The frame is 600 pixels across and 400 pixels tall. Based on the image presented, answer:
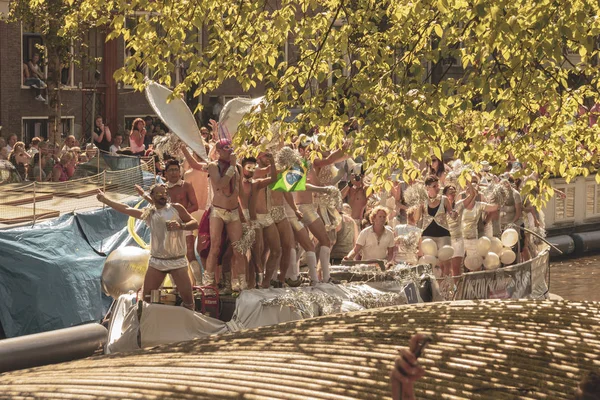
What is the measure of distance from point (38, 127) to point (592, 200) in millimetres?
13735

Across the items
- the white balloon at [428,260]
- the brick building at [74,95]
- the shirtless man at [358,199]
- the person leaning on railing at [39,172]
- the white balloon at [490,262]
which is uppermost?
the brick building at [74,95]

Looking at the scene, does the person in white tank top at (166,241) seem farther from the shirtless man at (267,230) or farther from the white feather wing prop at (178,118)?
the white feather wing prop at (178,118)

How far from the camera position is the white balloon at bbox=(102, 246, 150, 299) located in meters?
13.1

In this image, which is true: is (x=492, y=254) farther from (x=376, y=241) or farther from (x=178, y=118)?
(x=178, y=118)

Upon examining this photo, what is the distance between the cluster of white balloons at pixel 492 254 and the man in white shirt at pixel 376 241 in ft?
5.93

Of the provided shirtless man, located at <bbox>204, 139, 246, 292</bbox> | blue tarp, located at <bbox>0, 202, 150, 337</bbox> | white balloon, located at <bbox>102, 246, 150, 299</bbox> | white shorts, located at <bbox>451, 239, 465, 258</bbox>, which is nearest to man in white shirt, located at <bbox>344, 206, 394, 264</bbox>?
white shorts, located at <bbox>451, 239, 465, 258</bbox>

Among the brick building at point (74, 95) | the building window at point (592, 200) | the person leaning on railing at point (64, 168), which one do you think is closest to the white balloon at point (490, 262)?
the person leaning on railing at point (64, 168)

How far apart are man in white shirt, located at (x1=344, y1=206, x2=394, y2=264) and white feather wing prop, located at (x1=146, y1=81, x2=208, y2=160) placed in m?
2.37

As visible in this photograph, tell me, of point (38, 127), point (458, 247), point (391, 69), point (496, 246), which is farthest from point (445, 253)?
point (38, 127)

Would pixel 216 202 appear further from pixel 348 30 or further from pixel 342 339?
pixel 342 339

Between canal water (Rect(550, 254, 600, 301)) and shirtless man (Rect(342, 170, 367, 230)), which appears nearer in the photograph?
shirtless man (Rect(342, 170, 367, 230))

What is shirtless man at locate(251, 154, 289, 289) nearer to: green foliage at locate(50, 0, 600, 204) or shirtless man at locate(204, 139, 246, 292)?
shirtless man at locate(204, 139, 246, 292)

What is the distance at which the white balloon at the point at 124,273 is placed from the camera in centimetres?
1312

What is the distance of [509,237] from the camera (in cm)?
1706
